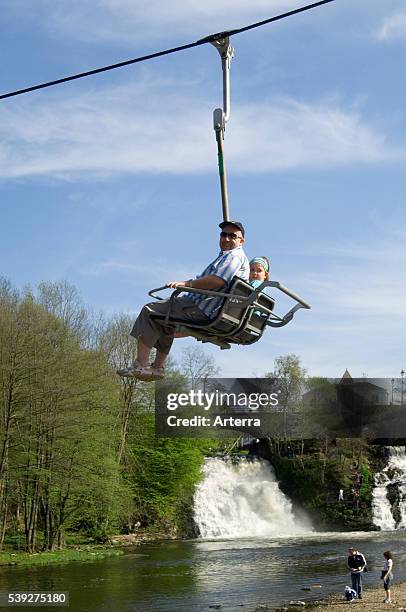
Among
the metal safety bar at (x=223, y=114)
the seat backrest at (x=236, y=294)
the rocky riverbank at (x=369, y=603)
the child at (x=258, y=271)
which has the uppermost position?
the metal safety bar at (x=223, y=114)

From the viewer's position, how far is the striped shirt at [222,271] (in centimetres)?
898

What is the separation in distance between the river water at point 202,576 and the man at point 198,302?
19.9m

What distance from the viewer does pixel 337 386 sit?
88750 millimetres

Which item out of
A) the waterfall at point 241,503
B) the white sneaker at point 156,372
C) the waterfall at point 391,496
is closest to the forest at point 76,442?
the waterfall at point 241,503

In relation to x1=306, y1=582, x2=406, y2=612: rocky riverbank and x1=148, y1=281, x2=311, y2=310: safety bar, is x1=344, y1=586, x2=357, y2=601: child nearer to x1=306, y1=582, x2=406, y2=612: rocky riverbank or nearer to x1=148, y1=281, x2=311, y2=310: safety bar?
x1=306, y1=582, x2=406, y2=612: rocky riverbank

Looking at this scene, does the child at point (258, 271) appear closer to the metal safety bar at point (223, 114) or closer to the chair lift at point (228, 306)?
the chair lift at point (228, 306)

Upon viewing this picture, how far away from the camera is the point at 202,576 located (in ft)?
115

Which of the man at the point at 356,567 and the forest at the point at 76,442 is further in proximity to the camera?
the forest at the point at 76,442

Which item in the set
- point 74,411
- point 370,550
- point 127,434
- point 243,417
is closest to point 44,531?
point 74,411

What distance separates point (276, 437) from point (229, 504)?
12920 millimetres

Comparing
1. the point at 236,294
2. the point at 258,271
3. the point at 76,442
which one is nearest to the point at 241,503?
the point at 76,442

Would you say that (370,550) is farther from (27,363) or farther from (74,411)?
(27,363)

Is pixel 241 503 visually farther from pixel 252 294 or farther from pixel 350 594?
pixel 252 294

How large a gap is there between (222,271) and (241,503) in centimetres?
5642
